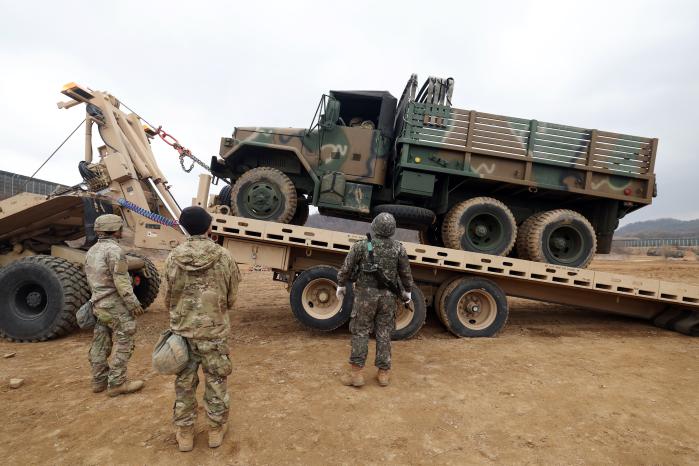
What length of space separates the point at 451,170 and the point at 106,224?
4307 mm

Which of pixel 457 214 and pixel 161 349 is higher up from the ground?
pixel 457 214

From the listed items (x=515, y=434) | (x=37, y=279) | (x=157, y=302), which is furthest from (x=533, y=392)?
(x=157, y=302)

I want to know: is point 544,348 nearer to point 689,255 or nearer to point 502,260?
point 502,260

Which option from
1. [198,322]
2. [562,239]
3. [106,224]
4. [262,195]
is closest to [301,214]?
[262,195]

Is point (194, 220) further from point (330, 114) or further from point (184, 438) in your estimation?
point (330, 114)

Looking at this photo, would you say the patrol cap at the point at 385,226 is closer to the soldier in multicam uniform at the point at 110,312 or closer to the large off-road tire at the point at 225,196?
the soldier in multicam uniform at the point at 110,312

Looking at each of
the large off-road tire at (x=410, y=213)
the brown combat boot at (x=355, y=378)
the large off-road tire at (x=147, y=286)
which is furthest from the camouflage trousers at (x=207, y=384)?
the large off-road tire at (x=147, y=286)

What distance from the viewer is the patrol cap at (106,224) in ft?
10.7

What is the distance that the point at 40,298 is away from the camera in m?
4.88

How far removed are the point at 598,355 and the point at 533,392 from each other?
1752 mm

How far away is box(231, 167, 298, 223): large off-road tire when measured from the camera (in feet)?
17.4

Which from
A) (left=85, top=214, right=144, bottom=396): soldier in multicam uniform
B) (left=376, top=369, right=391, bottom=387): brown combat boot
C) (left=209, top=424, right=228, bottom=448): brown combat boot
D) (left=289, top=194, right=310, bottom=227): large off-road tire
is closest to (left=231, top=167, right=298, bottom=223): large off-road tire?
(left=289, top=194, right=310, bottom=227): large off-road tire

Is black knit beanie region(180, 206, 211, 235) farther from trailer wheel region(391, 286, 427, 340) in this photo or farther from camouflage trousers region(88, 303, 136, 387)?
trailer wheel region(391, 286, 427, 340)

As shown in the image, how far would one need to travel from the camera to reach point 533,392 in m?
3.38
